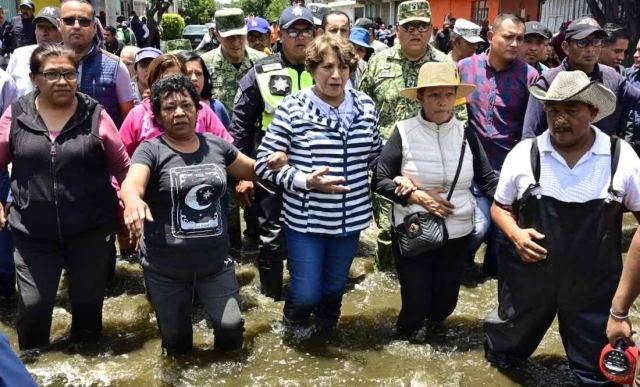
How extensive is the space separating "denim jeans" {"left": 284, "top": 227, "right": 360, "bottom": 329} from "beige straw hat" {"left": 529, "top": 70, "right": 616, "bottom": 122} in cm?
151

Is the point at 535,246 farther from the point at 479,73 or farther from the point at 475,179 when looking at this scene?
the point at 479,73

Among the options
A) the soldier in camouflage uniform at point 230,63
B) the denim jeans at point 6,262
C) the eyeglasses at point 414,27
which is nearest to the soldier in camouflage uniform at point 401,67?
the eyeglasses at point 414,27

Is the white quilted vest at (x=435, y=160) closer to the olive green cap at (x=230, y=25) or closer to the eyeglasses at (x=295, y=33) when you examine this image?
the eyeglasses at (x=295, y=33)

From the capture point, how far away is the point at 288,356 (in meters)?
4.18

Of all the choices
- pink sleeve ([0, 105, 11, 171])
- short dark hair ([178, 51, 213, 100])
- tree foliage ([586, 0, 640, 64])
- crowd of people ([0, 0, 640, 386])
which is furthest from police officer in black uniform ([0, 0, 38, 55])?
tree foliage ([586, 0, 640, 64])

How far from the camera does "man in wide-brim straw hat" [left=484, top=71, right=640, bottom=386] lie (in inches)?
128

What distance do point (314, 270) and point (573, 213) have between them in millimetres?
1639

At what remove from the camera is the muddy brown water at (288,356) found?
12.7 feet

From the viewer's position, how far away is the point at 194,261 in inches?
147

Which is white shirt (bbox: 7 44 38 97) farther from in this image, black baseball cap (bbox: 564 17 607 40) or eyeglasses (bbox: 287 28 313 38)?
black baseball cap (bbox: 564 17 607 40)

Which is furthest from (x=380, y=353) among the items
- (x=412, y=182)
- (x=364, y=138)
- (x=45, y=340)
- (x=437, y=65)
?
(x=45, y=340)

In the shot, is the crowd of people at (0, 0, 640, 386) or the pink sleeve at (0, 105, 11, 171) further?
the pink sleeve at (0, 105, 11, 171)

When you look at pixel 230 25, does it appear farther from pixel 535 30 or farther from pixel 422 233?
pixel 422 233

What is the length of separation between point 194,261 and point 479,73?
2.98 metres
